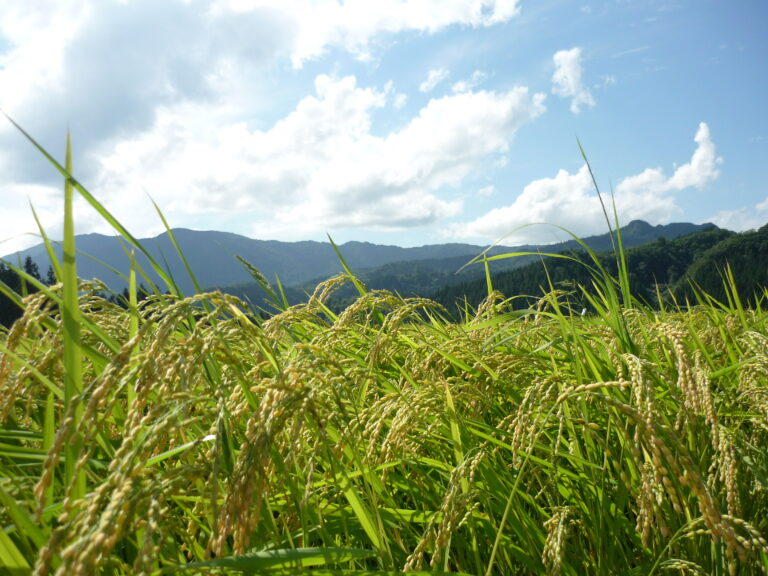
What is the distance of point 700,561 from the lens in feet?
5.70

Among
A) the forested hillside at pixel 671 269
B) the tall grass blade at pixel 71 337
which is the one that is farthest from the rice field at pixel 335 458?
the forested hillside at pixel 671 269

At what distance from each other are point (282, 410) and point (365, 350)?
238 centimetres

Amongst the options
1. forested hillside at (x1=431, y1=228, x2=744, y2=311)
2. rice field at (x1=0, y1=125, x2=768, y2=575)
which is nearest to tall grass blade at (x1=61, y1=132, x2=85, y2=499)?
rice field at (x1=0, y1=125, x2=768, y2=575)

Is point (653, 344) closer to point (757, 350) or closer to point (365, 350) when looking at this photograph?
point (757, 350)

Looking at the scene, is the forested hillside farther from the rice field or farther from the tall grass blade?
the tall grass blade

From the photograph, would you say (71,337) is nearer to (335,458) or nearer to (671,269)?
(335,458)

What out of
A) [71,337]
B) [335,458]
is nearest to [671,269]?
[335,458]

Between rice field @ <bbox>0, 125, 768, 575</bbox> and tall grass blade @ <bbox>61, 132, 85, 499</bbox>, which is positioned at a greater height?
tall grass blade @ <bbox>61, 132, 85, 499</bbox>

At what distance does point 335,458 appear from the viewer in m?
1.55

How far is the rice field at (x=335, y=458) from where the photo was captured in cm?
103

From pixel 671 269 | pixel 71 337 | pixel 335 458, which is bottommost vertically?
pixel 671 269

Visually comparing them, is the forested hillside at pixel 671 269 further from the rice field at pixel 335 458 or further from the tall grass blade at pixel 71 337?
the tall grass blade at pixel 71 337

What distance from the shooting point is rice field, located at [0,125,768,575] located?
103cm

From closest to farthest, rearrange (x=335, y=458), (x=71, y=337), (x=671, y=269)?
1. (x=71, y=337)
2. (x=335, y=458)
3. (x=671, y=269)
